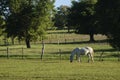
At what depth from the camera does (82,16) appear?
109 m

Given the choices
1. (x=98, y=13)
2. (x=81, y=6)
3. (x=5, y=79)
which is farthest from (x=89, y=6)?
(x=5, y=79)

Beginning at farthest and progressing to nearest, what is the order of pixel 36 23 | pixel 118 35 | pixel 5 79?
pixel 36 23
pixel 118 35
pixel 5 79

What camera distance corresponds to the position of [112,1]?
46188mm

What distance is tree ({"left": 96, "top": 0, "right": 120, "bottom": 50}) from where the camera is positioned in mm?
44344

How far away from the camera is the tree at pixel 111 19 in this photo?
44.3m

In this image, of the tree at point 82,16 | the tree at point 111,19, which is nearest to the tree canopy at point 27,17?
the tree at point 111,19

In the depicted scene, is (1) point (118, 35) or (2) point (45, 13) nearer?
(1) point (118, 35)

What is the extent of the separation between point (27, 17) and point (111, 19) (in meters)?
32.3

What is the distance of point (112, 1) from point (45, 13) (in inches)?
1198

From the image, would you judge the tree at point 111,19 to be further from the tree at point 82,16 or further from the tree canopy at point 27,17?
the tree at point 82,16

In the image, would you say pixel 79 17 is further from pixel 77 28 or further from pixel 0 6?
pixel 0 6

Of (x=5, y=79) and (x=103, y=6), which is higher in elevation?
(x=103, y=6)

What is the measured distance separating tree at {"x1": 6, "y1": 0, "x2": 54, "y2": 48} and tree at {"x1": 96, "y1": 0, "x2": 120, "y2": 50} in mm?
29042

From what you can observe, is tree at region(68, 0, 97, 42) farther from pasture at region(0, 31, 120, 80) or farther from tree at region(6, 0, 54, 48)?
pasture at region(0, 31, 120, 80)
